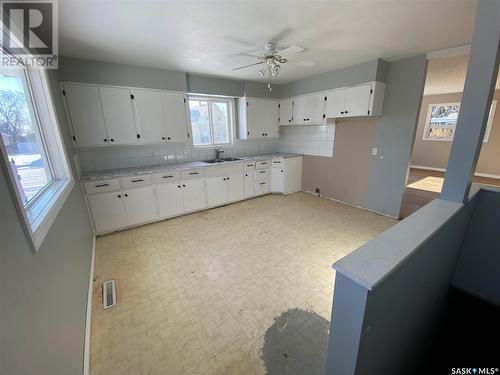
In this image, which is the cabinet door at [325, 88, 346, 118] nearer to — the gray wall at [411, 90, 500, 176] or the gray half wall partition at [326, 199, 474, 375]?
the gray half wall partition at [326, 199, 474, 375]

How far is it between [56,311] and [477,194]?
10.4ft

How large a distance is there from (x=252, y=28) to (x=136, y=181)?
2584 mm

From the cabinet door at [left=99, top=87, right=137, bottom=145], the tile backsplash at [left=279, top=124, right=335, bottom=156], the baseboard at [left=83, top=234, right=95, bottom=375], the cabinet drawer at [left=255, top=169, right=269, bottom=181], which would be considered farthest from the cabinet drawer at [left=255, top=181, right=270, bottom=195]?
the baseboard at [left=83, top=234, right=95, bottom=375]

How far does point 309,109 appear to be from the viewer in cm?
427

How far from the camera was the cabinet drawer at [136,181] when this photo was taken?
10.3 ft

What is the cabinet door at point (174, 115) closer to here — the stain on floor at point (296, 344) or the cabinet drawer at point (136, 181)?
the cabinet drawer at point (136, 181)

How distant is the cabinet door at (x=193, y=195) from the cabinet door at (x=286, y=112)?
2.43 metres

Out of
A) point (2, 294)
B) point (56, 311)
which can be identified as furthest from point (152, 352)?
point (2, 294)

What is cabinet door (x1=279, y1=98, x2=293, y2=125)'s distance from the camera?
470 cm

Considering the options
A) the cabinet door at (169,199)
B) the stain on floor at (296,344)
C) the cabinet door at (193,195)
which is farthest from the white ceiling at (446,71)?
the cabinet door at (169,199)

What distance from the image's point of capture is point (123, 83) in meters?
3.18

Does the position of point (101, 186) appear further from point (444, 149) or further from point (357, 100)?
point (444, 149)

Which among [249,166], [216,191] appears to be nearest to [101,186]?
[216,191]

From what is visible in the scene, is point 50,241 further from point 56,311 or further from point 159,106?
point 159,106
